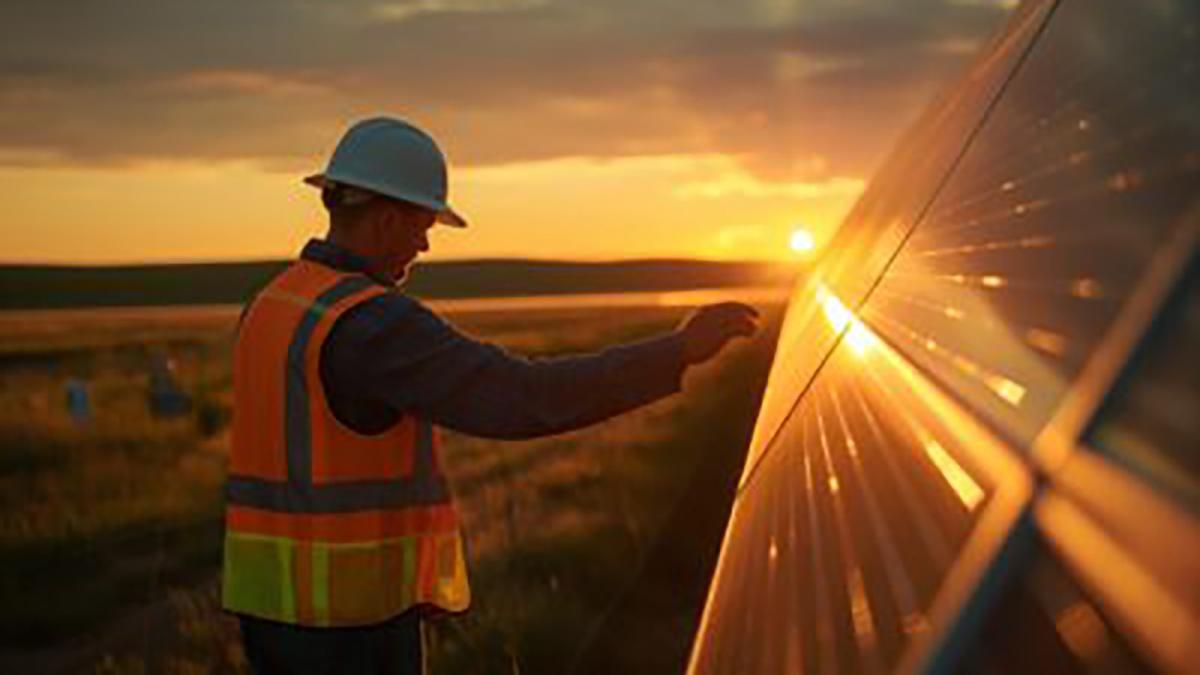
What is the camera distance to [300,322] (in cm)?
431

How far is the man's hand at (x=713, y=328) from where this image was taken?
438cm

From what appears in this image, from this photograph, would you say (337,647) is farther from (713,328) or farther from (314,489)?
(713,328)

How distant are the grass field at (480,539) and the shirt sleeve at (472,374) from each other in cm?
314

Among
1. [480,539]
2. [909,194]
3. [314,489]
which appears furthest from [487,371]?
[480,539]

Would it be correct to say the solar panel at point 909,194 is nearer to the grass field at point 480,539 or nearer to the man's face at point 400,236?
the man's face at point 400,236

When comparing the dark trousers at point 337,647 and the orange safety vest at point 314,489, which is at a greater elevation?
the orange safety vest at point 314,489

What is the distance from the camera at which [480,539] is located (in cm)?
1227

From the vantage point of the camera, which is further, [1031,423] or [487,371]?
[487,371]

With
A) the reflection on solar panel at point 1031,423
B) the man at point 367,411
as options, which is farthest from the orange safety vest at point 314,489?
the reflection on solar panel at point 1031,423

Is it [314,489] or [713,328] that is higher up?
[713,328]

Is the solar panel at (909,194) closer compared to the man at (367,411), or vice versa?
Result: the man at (367,411)

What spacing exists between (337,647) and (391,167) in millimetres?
1074

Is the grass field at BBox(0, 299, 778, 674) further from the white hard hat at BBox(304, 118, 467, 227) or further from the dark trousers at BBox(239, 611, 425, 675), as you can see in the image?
the white hard hat at BBox(304, 118, 467, 227)

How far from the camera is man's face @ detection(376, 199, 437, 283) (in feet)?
15.0
